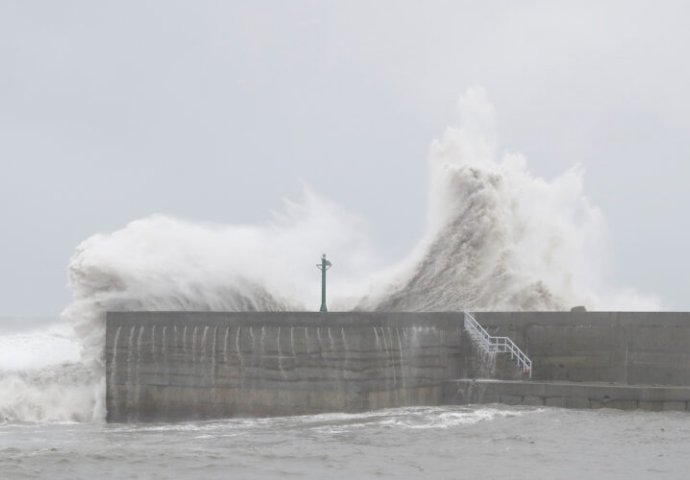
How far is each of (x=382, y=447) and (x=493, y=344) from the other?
643cm

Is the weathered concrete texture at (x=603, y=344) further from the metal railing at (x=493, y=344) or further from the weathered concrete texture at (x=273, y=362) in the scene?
the weathered concrete texture at (x=273, y=362)

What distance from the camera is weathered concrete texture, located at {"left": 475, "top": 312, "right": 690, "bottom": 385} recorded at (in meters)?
21.4

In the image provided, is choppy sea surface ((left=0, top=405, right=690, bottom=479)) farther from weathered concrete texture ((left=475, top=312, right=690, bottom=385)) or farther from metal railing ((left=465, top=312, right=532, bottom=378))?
weathered concrete texture ((left=475, top=312, right=690, bottom=385))

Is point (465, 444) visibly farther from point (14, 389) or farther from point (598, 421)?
point (14, 389)

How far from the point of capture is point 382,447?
16141mm

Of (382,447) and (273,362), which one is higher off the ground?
(273,362)

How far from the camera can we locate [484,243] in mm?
30828

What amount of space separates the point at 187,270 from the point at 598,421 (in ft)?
37.7

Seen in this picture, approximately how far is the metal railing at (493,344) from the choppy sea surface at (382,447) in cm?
176

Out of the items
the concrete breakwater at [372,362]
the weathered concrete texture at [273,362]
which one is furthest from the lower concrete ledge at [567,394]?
the weathered concrete texture at [273,362]

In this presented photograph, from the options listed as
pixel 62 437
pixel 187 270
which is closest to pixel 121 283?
pixel 187 270

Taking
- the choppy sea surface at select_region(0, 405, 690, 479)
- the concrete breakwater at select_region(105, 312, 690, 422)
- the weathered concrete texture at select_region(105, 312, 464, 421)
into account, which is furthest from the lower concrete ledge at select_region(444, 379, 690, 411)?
the weathered concrete texture at select_region(105, 312, 464, 421)

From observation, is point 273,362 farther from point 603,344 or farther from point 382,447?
point 603,344

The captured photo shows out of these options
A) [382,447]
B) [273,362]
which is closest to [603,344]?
[273,362]
